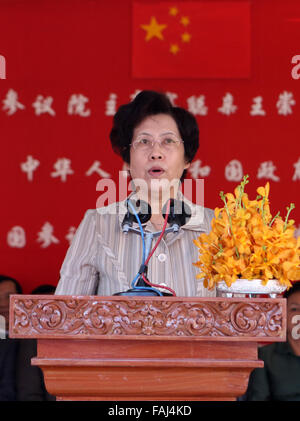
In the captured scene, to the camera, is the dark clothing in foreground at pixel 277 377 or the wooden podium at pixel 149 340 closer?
the wooden podium at pixel 149 340

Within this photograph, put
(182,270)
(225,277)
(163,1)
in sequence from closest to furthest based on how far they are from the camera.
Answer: (225,277)
(182,270)
(163,1)

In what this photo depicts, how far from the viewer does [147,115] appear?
2021 mm

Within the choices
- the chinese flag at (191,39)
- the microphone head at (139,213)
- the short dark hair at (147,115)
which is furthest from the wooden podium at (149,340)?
the chinese flag at (191,39)

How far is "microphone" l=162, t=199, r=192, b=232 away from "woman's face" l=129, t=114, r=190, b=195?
87 millimetres

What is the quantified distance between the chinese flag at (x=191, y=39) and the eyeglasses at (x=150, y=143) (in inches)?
65.9

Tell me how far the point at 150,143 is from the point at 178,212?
25 centimetres

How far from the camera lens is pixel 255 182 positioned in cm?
361

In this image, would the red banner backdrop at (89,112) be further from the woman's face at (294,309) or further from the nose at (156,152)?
the nose at (156,152)

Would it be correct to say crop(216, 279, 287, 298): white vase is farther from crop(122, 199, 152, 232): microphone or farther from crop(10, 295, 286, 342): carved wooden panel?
crop(122, 199, 152, 232): microphone

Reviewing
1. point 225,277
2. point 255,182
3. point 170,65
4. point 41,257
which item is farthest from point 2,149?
point 225,277

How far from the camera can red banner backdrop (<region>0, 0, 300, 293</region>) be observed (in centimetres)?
361

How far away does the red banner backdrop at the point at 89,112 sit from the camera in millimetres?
3605
